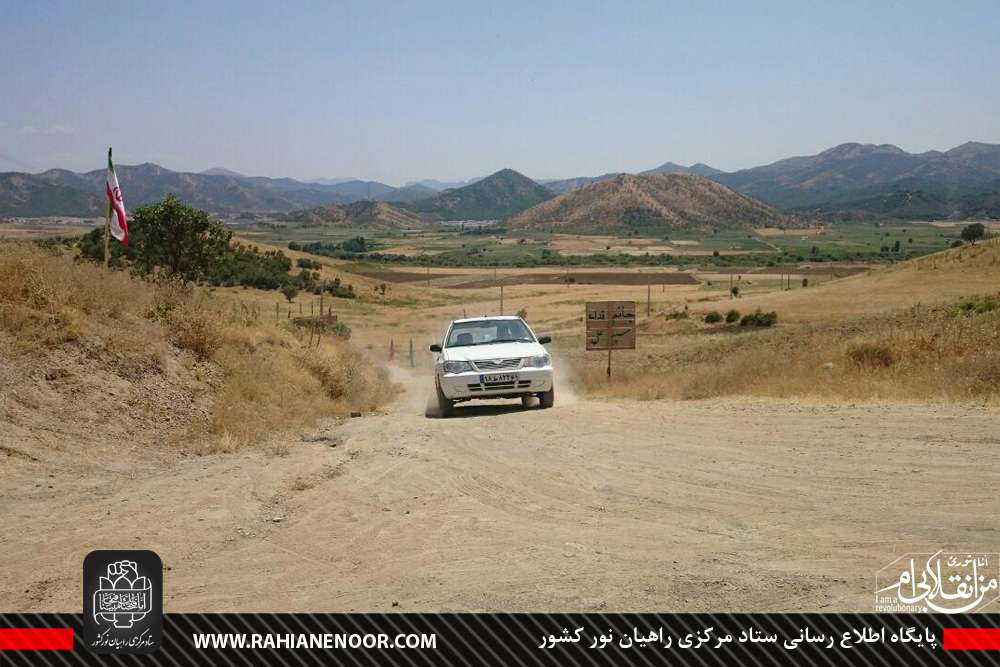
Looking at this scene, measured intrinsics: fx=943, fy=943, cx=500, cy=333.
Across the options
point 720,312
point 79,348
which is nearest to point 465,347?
point 79,348

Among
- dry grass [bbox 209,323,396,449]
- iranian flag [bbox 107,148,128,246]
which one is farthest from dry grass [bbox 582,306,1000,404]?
iranian flag [bbox 107,148,128,246]

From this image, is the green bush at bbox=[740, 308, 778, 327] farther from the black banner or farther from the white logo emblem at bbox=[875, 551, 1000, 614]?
the black banner

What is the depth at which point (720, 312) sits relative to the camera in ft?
184

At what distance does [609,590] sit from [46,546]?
164 inches

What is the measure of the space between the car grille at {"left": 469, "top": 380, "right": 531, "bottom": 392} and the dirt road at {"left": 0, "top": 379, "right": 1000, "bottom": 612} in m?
2.63

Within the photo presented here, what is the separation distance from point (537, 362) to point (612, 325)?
7766 mm

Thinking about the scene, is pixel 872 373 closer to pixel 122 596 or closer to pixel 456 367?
pixel 456 367

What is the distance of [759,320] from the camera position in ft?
164

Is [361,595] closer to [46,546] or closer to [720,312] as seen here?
[46,546]

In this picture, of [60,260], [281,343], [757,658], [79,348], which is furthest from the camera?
[281,343]

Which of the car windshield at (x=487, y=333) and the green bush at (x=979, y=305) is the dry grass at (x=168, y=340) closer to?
the car windshield at (x=487, y=333)

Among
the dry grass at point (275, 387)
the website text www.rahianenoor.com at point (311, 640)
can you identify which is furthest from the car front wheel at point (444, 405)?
the website text www.rahianenoor.com at point (311, 640)

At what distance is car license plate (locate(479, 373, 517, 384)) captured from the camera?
48.0 ft

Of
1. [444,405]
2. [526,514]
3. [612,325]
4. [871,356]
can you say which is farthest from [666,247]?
[526,514]
